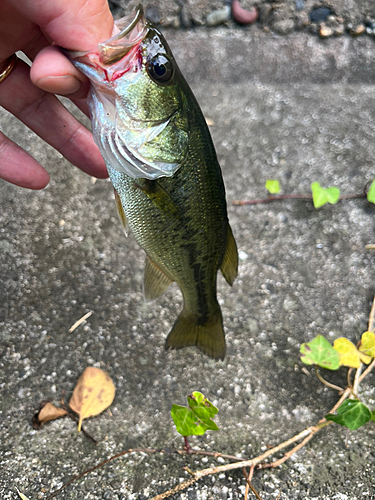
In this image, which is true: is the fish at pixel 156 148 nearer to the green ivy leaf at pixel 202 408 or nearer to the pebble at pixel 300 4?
the green ivy leaf at pixel 202 408

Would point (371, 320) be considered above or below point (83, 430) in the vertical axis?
below

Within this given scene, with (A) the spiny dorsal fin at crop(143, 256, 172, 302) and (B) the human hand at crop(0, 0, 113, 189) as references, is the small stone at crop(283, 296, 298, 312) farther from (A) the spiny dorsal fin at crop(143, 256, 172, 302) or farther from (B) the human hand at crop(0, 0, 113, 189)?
(B) the human hand at crop(0, 0, 113, 189)

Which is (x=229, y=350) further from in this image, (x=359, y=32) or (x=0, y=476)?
(x=359, y=32)

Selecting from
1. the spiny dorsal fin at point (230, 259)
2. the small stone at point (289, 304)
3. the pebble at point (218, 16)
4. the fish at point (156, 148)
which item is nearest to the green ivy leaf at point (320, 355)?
the small stone at point (289, 304)

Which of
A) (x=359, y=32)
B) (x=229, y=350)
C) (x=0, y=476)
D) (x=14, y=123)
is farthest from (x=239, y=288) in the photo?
(x=359, y=32)

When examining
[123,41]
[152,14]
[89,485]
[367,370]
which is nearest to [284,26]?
[152,14]

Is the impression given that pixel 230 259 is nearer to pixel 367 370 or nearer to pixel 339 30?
pixel 367 370
